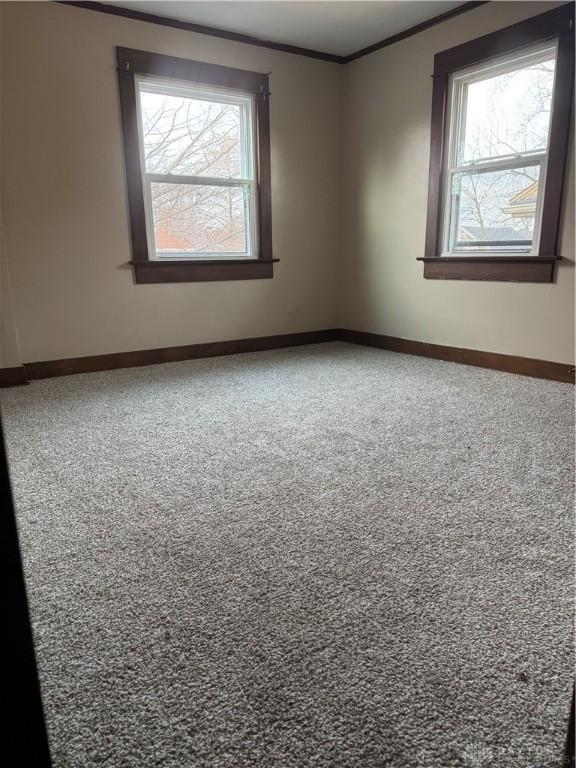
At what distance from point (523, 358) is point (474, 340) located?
0.42m

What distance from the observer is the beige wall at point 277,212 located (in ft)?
10.6

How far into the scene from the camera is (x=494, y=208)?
138 inches

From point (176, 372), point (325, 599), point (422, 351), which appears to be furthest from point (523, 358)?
point (325, 599)

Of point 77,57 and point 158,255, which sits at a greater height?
point 77,57

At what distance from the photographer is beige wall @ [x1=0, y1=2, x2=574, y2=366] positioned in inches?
127

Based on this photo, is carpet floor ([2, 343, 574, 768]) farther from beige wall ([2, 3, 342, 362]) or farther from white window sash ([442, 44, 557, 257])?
white window sash ([442, 44, 557, 257])

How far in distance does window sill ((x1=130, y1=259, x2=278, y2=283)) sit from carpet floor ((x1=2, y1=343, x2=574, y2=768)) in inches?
65.0

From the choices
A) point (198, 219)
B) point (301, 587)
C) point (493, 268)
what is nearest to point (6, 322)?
point (198, 219)

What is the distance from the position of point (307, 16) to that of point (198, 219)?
5.43 ft

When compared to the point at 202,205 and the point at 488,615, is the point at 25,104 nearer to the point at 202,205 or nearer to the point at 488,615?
the point at 202,205

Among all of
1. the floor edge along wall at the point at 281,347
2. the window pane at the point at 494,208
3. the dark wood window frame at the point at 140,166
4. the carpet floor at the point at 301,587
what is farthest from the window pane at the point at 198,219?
Answer: the carpet floor at the point at 301,587

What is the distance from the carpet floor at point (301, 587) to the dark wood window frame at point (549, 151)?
4.32ft

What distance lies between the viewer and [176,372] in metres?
3.65

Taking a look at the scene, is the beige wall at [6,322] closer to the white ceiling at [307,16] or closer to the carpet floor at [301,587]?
the carpet floor at [301,587]
